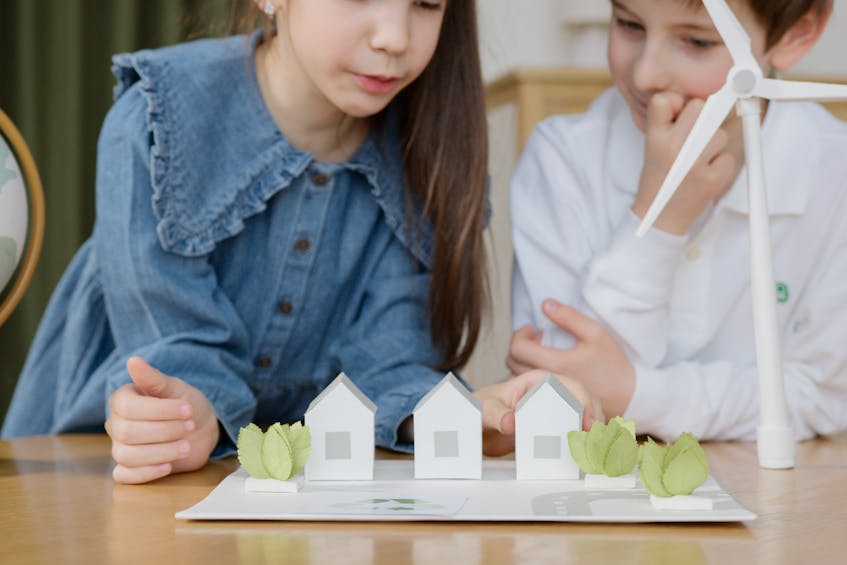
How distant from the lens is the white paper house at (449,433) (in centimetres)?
79

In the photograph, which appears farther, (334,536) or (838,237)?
(838,237)

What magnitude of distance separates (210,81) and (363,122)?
17cm

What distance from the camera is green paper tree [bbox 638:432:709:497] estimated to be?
0.69 metres

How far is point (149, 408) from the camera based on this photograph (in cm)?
86

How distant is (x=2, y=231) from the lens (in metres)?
0.83

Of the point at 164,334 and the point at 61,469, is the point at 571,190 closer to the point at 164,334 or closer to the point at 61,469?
the point at 164,334

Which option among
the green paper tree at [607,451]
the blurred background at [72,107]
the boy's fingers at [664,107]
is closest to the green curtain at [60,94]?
the blurred background at [72,107]

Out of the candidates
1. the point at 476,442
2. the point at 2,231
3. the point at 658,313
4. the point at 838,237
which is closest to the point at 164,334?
the point at 2,231

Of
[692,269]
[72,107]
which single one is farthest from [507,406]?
[72,107]

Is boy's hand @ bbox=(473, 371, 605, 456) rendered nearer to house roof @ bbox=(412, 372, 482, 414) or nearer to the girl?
the girl

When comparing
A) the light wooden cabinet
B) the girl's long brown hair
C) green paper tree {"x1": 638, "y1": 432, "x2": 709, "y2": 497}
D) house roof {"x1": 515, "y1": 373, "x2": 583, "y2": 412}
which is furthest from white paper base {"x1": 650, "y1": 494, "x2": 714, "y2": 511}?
the light wooden cabinet

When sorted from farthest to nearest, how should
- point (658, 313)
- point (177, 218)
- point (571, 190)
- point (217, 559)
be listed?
point (571, 190)
point (658, 313)
point (177, 218)
point (217, 559)

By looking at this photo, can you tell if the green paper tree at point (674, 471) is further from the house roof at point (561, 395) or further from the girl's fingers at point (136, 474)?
the girl's fingers at point (136, 474)

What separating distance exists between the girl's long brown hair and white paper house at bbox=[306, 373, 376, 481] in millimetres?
373
